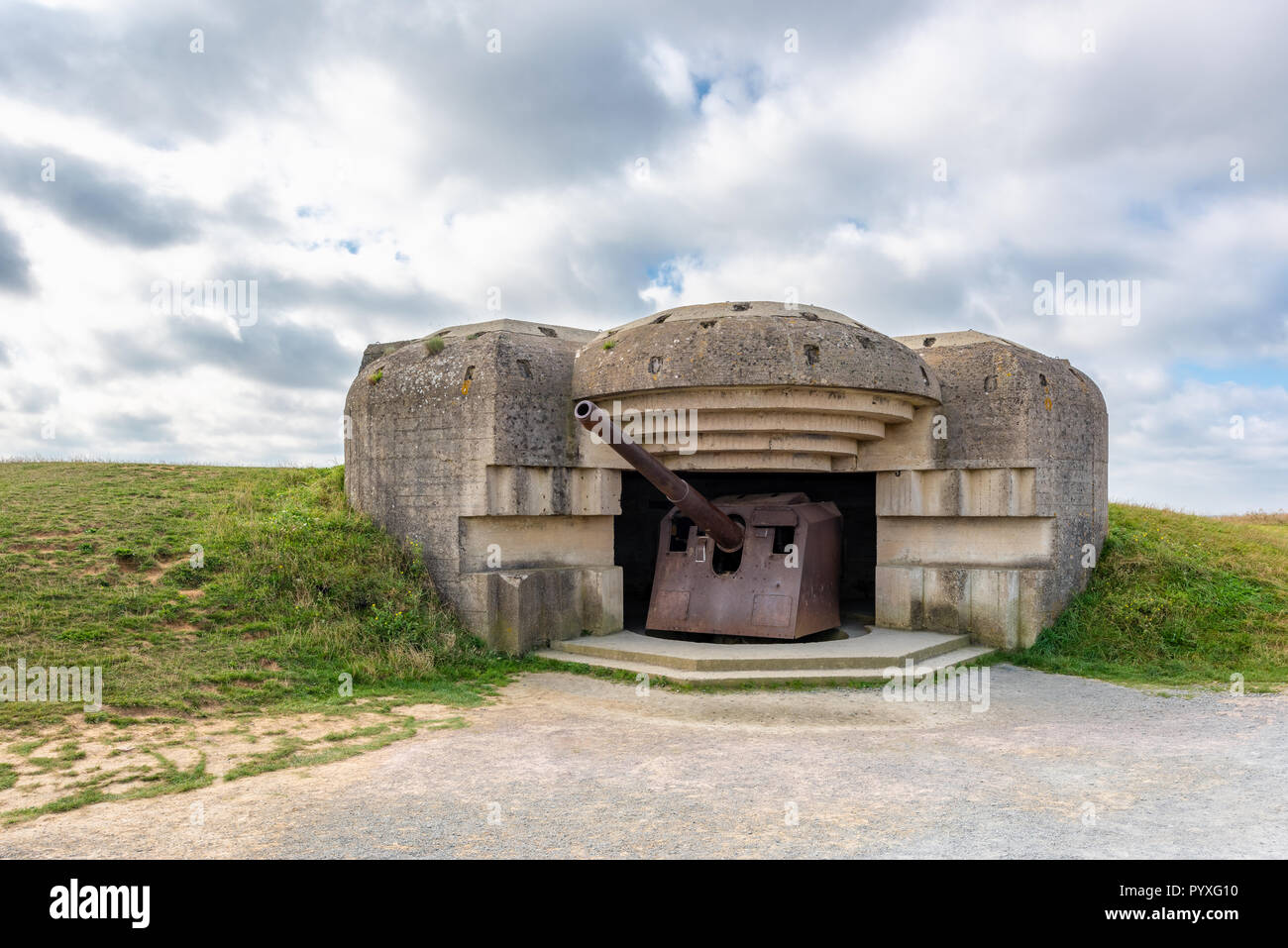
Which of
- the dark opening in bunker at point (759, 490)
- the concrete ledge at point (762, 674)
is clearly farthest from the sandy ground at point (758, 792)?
the dark opening in bunker at point (759, 490)

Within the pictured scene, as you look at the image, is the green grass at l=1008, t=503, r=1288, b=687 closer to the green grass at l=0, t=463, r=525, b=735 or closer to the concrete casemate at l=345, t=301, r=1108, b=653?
the concrete casemate at l=345, t=301, r=1108, b=653

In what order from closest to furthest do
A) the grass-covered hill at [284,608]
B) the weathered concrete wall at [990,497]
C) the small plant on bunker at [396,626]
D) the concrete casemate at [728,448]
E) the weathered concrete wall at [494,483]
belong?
the grass-covered hill at [284,608]
the small plant on bunker at [396,626]
the concrete casemate at [728,448]
the weathered concrete wall at [494,483]
the weathered concrete wall at [990,497]

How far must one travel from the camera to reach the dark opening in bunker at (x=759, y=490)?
46.2ft

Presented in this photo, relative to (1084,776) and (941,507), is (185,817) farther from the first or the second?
(941,507)

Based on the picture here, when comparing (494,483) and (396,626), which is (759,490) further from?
(396,626)

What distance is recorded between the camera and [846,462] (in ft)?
34.3

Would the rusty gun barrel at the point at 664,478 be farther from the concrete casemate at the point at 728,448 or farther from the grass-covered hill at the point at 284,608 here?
the grass-covered hill at the point at 284,608

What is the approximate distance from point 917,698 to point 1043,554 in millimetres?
3432

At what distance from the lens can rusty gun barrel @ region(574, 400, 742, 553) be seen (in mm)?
7754

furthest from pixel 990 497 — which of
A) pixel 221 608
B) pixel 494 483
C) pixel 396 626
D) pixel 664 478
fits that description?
pixel 221 608

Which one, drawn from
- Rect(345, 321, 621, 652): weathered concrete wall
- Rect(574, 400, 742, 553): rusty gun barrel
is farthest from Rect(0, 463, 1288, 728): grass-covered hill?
Rect(574, 400, 742, 553): rusty gun barrel

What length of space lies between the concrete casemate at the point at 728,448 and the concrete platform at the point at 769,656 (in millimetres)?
530

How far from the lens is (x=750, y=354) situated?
29.4ft

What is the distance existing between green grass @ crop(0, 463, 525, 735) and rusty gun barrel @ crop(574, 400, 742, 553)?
2395 mm
